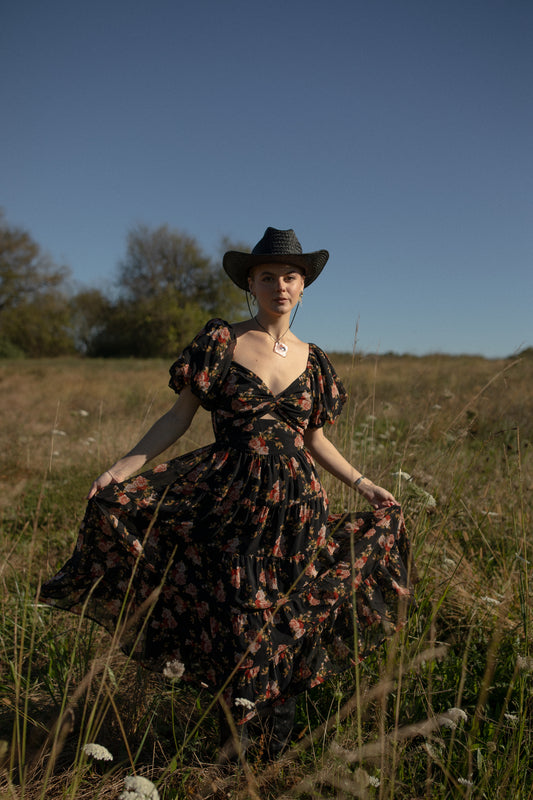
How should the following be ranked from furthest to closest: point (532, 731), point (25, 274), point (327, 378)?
point (25, 274), point (327, 378), point (532, 731)

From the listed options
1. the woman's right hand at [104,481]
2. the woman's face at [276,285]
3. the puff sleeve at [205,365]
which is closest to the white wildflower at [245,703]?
the woman's right hand at [104,481]

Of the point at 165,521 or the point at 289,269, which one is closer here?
the point at 165,521

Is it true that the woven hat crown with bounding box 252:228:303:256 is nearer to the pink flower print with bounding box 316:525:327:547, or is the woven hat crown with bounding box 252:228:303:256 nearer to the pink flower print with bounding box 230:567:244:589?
the pink flower print with bounding box 316:525:327:547

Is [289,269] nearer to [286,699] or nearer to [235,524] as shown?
[235,524]

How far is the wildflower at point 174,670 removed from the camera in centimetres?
183

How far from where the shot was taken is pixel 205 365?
7.04ft

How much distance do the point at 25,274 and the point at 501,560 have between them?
124 ft

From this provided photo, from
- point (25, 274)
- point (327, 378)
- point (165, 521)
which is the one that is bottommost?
point (165, 521)

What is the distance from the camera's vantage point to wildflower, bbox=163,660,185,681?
1.83m

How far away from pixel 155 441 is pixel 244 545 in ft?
1.76

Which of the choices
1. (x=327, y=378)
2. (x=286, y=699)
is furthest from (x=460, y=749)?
(x=327, y=378)

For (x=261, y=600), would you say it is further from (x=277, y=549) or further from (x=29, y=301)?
(x=29, y=301)

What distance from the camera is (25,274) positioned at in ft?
117

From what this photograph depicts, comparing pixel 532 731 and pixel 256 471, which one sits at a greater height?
pixel 256 471
